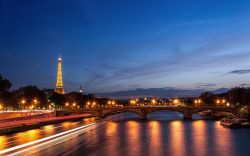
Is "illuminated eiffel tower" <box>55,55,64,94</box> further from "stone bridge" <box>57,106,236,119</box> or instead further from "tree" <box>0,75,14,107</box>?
"tree" <box>0,75,14,107</box>

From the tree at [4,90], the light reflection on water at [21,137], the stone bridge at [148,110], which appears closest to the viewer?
the light reflection on water at [21,137]

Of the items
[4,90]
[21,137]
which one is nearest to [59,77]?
[4,90]

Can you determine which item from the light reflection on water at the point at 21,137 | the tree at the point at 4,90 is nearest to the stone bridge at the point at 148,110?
the tree at the point at 4,90

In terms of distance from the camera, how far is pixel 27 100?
9681 cm

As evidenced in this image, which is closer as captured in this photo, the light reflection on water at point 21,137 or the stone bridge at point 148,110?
the light reflection on water at point 21,137

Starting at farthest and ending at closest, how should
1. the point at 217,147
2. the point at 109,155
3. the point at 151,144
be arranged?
the point at 151,144 < the point at 217,147 < the point at 109,155

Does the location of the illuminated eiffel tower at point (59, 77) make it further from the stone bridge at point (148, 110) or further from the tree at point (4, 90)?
the tree at point (4, 90)

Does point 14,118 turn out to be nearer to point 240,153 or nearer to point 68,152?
point 68,152

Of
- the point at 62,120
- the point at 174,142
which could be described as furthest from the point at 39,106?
the point at 174,142

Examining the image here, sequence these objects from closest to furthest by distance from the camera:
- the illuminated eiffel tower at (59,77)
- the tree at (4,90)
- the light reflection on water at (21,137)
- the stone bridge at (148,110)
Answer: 1. the light reflection on water at (21,137)
2. the tree at (4,90)
3. the stone bridge at (148,110)
4. the illuminated eiffel tower at (59,77)

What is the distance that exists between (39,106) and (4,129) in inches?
2226

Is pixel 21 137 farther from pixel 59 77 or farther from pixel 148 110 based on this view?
pixel 59 77

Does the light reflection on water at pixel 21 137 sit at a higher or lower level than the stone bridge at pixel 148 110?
lower

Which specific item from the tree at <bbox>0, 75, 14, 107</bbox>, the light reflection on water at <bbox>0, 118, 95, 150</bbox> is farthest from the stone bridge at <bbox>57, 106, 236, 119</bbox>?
the light reflection on water at <bbox>0, 118, 95, 150</bbox>
